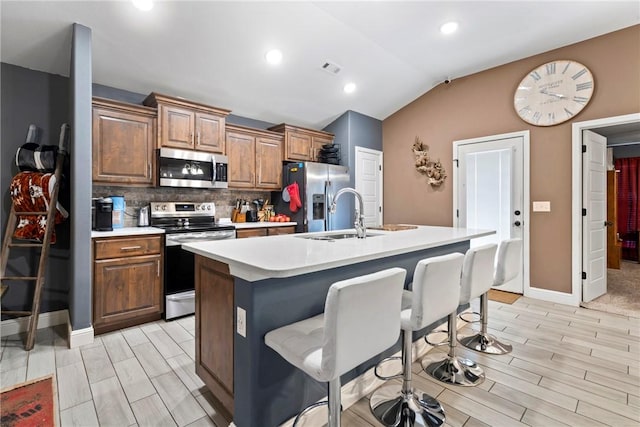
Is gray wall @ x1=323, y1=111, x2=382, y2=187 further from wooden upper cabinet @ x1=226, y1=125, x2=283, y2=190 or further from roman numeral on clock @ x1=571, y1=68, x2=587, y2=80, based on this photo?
roman numeral on clock @ x1=571, y1=68, x2=587, y2=80

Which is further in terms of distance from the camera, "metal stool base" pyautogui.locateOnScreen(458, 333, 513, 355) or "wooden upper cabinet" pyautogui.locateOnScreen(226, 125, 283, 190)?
"wooden upper cabinet" pyautogui.locateOnScreen(226, 125, 283, 190)

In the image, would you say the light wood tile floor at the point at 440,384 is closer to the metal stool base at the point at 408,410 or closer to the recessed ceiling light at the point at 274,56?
the metal stool base at the point at 408,410

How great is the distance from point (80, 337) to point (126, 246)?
0.80 m

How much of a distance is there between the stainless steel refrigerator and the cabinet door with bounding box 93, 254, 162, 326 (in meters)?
1.87

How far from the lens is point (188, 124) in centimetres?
352

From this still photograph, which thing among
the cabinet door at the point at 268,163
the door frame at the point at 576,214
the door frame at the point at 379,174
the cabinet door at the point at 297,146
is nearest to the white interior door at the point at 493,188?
the door frame at the point at 576,214

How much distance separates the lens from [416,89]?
4789 millimetres

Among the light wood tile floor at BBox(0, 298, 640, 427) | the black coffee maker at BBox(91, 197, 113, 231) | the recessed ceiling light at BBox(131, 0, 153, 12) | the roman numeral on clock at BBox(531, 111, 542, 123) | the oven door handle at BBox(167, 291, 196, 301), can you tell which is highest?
the recessed ceiling light at BBox(131, 0, 153, 12)

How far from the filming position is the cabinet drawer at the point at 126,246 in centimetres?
275

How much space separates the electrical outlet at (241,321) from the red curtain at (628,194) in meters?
8.23

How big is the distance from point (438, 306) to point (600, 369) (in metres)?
1.63

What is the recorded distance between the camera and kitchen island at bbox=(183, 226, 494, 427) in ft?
4.68

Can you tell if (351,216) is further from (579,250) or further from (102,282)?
(102,282)

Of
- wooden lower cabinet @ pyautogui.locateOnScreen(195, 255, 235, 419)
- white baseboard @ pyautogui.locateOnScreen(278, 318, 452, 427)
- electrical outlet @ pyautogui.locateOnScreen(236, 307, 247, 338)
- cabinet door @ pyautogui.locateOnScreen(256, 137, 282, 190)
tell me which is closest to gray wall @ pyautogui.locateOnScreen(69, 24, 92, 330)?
wooden lower cabinet @ pyautogui.locateOnScreen(195, 255, 235, 419)
